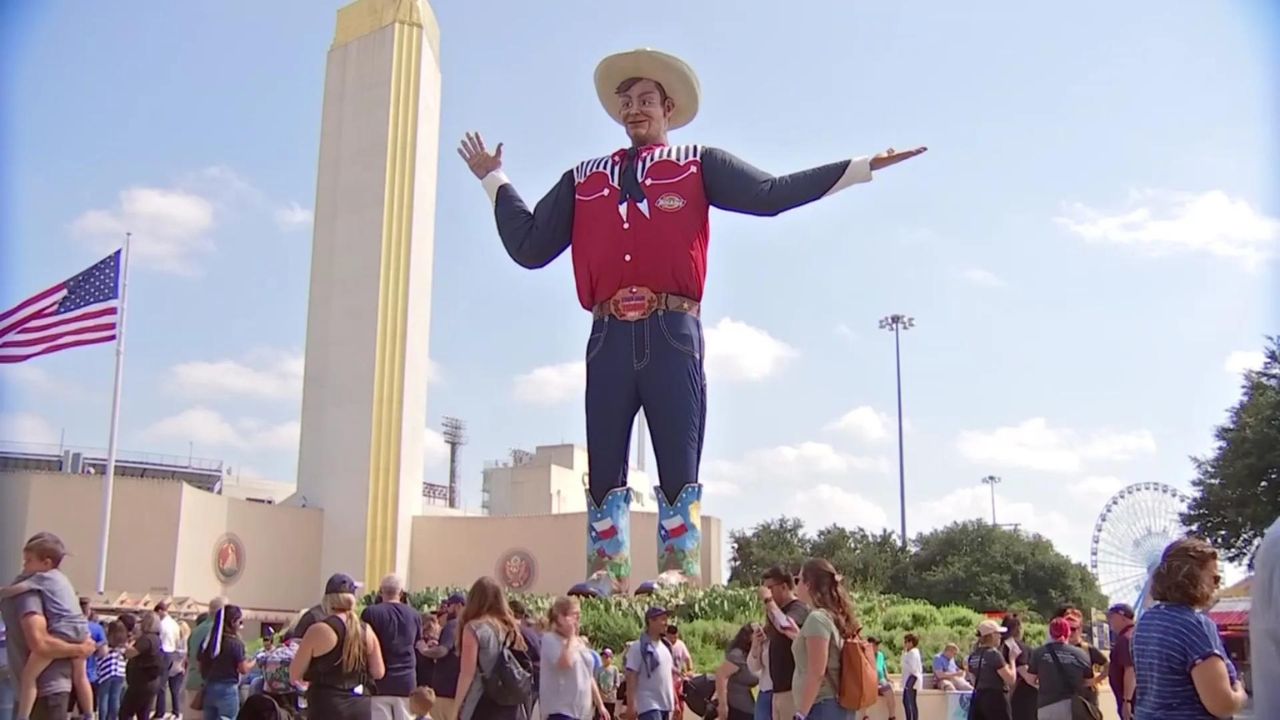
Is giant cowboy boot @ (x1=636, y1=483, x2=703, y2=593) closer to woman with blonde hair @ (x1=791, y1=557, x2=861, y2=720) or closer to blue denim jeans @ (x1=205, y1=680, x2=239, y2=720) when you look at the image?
blue denim jeans @ (x1=205, y1=680, x2=239, y2=720)

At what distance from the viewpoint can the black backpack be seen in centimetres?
668

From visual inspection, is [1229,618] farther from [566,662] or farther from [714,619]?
[566,662]

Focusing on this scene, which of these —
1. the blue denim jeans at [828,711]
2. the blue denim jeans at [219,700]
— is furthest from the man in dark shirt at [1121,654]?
the blue denim jeans at [219,700]

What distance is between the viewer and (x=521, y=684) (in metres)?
6.74

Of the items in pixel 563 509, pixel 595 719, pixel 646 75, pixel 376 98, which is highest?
pixel 376 98

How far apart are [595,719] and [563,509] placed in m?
37.6

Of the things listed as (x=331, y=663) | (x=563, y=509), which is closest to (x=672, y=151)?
(x=331, y=663)

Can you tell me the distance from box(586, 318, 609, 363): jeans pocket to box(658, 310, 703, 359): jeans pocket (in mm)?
715

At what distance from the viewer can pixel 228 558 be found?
93.2ft

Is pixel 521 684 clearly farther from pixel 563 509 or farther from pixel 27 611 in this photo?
pixel 563 509

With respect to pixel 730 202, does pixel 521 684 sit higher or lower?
lower

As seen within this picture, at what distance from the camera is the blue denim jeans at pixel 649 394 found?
15.4m

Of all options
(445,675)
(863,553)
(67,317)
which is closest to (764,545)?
(863,553)

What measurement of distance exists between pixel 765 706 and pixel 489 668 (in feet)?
5.15
